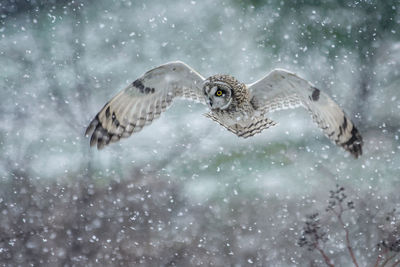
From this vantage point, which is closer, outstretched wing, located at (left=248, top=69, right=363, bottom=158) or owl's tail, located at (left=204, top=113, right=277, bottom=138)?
outstretched wing, located at (left=248, top=69, right=363, bottom=158)

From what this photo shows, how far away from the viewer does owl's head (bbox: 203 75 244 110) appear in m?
1.95

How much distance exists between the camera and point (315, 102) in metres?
1.97

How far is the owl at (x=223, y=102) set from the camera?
1.95 meters

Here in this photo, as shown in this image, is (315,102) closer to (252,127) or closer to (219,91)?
(252,127)

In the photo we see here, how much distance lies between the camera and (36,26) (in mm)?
4273

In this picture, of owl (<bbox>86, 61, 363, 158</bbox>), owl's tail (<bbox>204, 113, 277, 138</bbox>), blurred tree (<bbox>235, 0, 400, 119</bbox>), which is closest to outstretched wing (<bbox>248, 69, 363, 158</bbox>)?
owl (<bbox>86, 61, 363, 158</bbox>)

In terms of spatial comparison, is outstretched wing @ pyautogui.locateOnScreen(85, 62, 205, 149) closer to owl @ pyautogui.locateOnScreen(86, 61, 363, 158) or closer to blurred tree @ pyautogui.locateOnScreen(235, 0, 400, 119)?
owl @ pyautogui.locateOnScreen(86, 61, 363, 158)

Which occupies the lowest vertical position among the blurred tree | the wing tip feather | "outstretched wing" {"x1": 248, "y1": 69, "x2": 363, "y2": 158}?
the wing tip feather

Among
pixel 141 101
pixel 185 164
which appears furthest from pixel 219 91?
pixel 185 164

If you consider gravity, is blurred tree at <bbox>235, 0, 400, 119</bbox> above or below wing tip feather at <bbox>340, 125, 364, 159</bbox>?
above

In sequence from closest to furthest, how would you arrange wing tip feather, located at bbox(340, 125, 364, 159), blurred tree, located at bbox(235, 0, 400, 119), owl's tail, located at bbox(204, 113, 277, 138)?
1. wing tip feather, located at bbox(340, 125, 364, 159)
2. owl's tail, located at bbox(204, 113, 277, 138)
3. blurred tree, located at bbox(235, 0, 400, 119)

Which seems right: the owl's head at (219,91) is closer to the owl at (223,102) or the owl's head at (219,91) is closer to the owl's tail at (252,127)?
the owl at (223,102)

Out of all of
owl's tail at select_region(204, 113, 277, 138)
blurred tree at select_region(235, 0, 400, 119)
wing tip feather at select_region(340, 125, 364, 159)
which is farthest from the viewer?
blurred tree at select_region(235, 0, 400, 119)

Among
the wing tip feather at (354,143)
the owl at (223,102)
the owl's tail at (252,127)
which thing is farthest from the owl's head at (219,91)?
the wing tip feather at (354,143)
